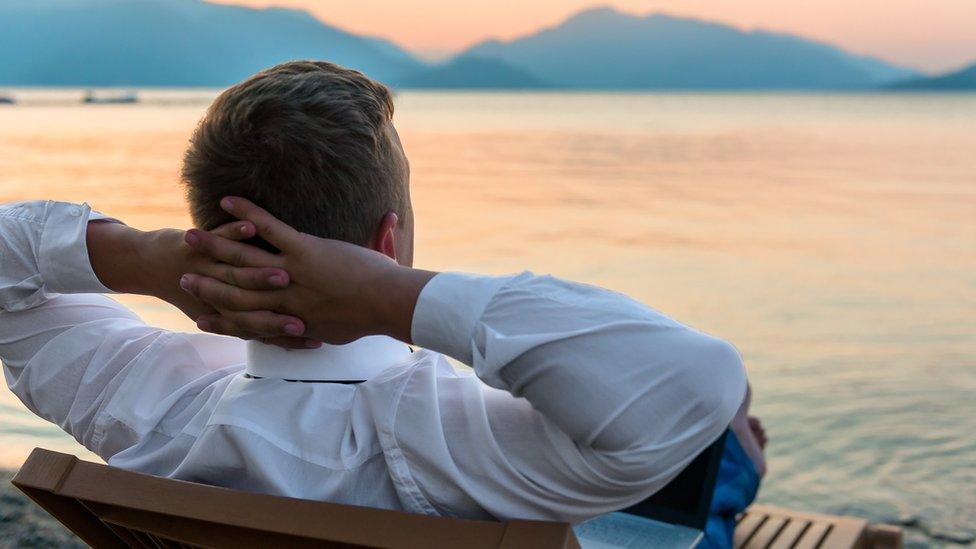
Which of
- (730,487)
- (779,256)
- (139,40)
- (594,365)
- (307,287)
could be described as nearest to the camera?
(594,365)

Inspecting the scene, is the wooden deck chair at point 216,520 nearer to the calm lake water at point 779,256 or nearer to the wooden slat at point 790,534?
the calm lake water at point 779,256

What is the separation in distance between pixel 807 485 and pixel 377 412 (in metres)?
3.79

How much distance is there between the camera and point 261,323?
127 centimetres

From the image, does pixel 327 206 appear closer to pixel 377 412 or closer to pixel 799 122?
pixel 377 412

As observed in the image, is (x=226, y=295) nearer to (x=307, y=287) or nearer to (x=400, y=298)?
Answer: (x=307, y=287)

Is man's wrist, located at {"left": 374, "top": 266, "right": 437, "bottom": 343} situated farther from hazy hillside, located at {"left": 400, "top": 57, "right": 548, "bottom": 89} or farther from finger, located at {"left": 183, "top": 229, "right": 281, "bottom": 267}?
hazy hillside, located at {"left": 400, "top": 57, "right": 548, "bottom": 89}

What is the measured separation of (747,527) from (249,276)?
1.79 meters

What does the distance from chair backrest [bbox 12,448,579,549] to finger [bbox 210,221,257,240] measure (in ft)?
1.02

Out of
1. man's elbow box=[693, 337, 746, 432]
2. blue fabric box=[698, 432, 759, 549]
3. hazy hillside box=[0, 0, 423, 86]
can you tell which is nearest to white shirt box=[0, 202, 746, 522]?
man's elbow box=[693, 337, 746, 432]

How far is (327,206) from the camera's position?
130cm

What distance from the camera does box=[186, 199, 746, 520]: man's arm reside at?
42.4 inches

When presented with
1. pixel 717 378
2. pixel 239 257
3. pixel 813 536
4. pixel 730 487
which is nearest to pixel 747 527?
pixel 813 536

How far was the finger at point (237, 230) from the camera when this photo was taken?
1.26 metres

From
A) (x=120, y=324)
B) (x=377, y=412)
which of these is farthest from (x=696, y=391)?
(x=120, y=324)
